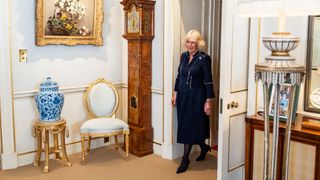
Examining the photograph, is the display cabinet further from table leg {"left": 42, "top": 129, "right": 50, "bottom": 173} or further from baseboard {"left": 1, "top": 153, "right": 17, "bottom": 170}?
baseboard {"left": 1, "top": 153, "right": 17, "bottom": 170}

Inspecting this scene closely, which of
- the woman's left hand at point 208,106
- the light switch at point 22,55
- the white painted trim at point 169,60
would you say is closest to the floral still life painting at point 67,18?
the light switch at point 22,55

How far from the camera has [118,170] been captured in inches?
157

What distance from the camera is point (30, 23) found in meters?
4.02

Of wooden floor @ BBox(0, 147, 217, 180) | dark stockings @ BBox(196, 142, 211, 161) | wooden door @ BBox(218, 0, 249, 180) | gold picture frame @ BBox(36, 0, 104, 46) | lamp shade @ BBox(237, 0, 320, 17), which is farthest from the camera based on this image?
dark stockings @ BBox(196, 142, 211, 161)

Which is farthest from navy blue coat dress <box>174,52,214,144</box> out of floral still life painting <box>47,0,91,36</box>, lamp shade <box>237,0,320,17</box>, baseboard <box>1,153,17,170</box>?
lamp shade <box>237,0,320,17</box>

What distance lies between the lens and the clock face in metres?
4.32

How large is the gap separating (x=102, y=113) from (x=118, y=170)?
0.79m

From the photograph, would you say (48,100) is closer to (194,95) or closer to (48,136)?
(48,136)

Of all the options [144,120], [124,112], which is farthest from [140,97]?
[124,112]

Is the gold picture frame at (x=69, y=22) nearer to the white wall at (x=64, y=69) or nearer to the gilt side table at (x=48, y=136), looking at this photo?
the white wall at (x=64, y=69)

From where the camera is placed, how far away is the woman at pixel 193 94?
12.7 feet

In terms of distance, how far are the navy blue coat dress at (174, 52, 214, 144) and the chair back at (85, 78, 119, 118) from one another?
0.94m

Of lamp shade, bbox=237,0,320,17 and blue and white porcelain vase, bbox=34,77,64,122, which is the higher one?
lamp shade, bbox=237,0,320,17

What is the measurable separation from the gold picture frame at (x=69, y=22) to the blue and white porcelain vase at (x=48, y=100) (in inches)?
19.8
